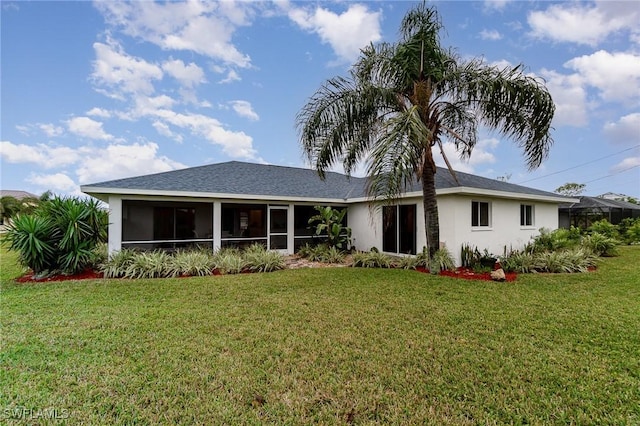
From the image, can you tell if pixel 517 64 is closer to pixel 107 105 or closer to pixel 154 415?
pixel 154 415

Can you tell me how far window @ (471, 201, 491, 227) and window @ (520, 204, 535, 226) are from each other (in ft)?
8.78

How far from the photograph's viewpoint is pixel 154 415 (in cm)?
Result: 286

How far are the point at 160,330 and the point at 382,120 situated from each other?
7970 mm

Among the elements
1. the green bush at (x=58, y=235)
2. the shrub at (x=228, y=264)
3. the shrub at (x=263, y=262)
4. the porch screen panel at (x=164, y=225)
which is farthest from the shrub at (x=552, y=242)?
the green bush at (x=58, y=235)

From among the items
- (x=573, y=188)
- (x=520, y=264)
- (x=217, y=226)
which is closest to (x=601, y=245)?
(x=520, y=264)

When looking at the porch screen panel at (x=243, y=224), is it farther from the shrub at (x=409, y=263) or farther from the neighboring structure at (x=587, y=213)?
the neighboring structure at (x=587, y=213)

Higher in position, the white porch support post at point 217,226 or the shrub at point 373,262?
the white porch support post at point 217,226

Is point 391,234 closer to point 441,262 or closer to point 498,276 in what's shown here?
point 441,262

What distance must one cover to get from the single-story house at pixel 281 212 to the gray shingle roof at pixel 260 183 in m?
0.05

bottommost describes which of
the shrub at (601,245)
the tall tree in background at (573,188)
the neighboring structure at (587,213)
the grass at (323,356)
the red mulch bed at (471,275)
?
the grass at (323,356)

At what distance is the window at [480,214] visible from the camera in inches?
457

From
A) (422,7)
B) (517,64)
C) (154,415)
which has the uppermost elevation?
(422,7)

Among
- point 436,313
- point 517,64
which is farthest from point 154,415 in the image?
point 517,64

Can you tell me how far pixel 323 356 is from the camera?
406cm
